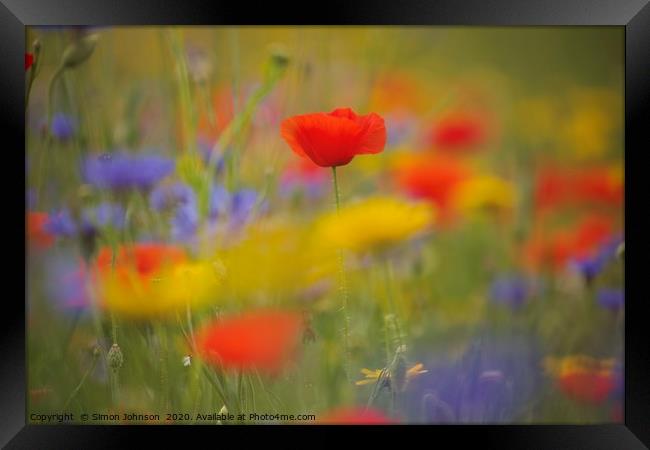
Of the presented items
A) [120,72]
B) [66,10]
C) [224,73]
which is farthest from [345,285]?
[66,10]

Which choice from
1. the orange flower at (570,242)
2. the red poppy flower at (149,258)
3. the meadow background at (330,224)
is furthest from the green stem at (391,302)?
the red poppy flower at (149,258)

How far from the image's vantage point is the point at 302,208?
1473 mm

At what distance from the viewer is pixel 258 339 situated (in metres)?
1.48

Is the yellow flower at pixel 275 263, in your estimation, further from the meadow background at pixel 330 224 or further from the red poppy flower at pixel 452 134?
the red poppy flower at pixel 452 134

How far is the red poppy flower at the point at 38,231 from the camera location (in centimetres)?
148

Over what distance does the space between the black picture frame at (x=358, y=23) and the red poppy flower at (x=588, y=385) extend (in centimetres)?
3

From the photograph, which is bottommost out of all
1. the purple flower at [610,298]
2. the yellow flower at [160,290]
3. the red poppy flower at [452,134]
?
the purple flower at [610,298]

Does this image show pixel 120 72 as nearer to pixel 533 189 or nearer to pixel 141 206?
pixel 141 206

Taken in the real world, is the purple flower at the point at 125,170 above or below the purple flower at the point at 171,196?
above

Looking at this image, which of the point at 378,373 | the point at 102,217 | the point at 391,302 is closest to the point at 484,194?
the point at 391,302

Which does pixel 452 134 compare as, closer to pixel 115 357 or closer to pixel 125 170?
pixel 125 170

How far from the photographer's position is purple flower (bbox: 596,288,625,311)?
1.48 m

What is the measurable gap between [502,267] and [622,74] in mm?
349

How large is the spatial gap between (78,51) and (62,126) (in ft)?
0.39
